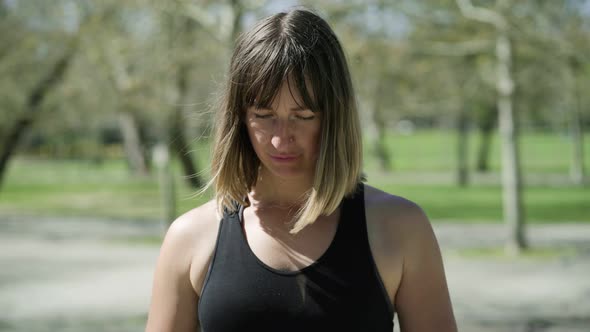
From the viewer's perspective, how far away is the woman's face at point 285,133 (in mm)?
1538

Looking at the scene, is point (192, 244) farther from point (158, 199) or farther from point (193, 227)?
point (158, 199)

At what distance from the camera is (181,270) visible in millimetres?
1603

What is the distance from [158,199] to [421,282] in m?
19.7

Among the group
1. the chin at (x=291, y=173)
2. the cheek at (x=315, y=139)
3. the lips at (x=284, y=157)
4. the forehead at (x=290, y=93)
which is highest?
the forehead at (x=290, y=93)

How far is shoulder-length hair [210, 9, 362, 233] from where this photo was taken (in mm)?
1525

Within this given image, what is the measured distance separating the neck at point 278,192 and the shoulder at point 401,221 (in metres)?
0.17

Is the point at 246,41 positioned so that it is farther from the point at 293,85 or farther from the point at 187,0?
the point at 187,0

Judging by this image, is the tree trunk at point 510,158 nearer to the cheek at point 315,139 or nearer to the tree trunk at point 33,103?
the tree trunk at point 33,103

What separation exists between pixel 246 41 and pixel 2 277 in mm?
8787

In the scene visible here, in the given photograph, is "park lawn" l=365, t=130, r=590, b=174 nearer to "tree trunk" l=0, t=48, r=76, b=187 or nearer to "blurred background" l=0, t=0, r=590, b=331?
"blurred background" l=0, t=0, r=590, b=331

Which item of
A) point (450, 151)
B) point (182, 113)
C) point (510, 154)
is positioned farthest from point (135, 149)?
point (450, 151)

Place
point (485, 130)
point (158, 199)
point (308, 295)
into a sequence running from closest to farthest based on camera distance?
point (308, 295)
point (158, 199)
point (485, 130)

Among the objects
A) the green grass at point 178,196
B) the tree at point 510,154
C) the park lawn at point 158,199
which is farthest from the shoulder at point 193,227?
the park lawn at point 158,199

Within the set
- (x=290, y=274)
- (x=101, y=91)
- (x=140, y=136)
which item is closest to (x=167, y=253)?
(x=290, y=274)
